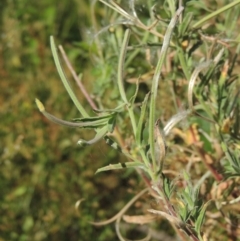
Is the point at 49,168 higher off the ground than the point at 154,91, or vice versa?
the point at 154,91

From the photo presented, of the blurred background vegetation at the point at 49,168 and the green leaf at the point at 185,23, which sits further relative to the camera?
the blurred background vegetation at the point at 49,168

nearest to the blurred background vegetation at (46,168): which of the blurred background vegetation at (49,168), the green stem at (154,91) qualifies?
the blurred background vegetation at (49,168)

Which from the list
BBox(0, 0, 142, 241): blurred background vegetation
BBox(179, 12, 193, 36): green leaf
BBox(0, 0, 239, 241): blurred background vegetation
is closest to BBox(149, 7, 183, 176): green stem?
BBox(179, 12, 193, 36): green leaf

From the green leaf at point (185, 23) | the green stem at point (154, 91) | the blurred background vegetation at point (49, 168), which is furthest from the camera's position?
the blurred background vegetation at point (49, 168)

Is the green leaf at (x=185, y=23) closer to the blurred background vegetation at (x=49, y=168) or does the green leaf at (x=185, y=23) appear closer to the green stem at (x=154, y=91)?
the green stem at (x=154, y=91)

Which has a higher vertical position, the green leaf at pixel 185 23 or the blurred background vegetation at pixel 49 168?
the green leaf at pixel 185 23

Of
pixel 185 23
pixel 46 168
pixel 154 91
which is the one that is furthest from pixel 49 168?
pixel 154 91

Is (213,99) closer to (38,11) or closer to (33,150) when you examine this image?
(33,150)

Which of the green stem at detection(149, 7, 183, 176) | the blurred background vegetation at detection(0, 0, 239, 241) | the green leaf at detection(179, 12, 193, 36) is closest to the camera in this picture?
the green stem at detection(149, 7, 183, 176)

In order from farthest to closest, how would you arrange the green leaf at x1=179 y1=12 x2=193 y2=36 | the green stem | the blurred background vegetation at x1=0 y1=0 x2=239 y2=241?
the blurred background vegetation at x1=0 y1=0 x2=239 y2=241 < the green leaf at x1=179 y1=12 x2=193 y2=36 < the green stem

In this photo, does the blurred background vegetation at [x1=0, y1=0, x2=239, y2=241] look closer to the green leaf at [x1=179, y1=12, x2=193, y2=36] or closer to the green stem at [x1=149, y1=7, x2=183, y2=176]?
the green leaf at [x1=179, y1=12, x2=193, y2=36]

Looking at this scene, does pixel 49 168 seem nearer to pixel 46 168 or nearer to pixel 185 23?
pixel 46 168
